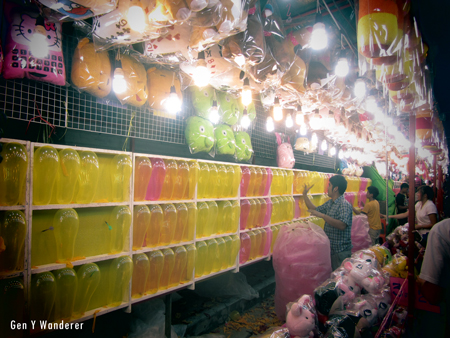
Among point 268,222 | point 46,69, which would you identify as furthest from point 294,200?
point 46,69

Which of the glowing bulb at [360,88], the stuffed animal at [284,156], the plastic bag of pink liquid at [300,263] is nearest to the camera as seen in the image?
the plastic bag of pink liquid at [300,263]

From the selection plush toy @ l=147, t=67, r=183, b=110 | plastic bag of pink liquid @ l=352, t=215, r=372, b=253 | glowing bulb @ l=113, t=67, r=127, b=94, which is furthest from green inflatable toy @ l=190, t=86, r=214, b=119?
plastic bag of pink liquid @ l=352, t=215, r=372, b=253

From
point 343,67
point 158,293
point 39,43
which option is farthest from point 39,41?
point 343,67

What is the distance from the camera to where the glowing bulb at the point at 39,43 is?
5.90 feet

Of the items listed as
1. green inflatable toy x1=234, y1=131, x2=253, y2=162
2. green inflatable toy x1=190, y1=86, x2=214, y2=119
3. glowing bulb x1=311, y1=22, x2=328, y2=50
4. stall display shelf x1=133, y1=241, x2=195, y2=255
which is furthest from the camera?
green inflatable toy x1=234, y1=131, x2=253, y2=162

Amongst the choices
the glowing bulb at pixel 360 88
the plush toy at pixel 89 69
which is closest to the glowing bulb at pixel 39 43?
the plush toy at pixel 89 69

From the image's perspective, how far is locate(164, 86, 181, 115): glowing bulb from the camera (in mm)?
2439

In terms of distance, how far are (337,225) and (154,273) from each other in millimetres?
2203

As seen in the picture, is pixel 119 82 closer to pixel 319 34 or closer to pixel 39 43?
pixel 39 43

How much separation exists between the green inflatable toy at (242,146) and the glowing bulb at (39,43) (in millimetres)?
2505

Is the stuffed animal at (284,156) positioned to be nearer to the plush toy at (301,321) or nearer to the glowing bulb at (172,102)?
the glowing bulb at (172,102)

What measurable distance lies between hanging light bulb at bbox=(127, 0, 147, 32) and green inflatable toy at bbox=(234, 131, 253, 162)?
→ 2310 mm

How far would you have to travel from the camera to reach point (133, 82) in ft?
7.66

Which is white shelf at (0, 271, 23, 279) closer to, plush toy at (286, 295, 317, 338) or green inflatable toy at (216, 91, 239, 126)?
plush toy at (286, 295, 317, 338)
